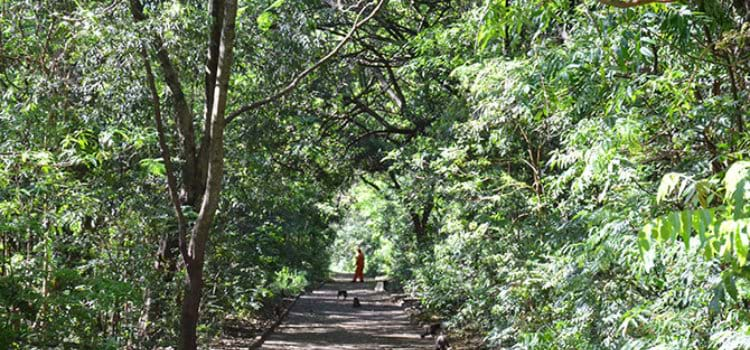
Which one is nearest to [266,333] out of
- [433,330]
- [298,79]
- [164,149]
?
[433,330]

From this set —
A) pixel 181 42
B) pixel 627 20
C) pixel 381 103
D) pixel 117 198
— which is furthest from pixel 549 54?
pixel 381 103

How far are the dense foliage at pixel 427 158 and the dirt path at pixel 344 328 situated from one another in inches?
46.0

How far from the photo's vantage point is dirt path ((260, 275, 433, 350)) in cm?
1383

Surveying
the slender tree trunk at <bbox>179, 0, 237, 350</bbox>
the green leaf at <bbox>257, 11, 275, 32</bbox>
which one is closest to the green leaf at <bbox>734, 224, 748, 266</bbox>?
the slender tree trunk at <bbox>179, 0, 237, 350</bbox>

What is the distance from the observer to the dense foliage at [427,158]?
182 inches

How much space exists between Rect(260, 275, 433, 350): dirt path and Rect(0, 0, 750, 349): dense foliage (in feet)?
3.83

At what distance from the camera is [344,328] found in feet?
55.6

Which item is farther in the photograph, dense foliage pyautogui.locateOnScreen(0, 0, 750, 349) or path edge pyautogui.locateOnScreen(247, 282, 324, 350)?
path edge pyautogui.locateOnScreen(247, 282, 324, 350)

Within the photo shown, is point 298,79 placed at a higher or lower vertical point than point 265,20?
lower

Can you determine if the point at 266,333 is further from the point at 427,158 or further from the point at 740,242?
the point at 740,242

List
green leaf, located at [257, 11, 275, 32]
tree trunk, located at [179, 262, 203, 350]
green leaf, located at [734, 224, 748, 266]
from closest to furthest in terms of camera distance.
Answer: green leaf, located at [734, 224, 748, 266] < tree trunk, located at [179, 262, 203, 350] < green leaf, located at [257, 11, 275, 32]

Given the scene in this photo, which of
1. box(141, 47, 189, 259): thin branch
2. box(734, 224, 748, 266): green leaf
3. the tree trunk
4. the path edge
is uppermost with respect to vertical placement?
box(141, 47, 189, 259): thin branch

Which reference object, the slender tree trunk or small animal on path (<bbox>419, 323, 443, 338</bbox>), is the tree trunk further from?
small animal on path (<bbox>419, 323, 443, 338</bbox>)

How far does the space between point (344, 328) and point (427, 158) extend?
235 inches
